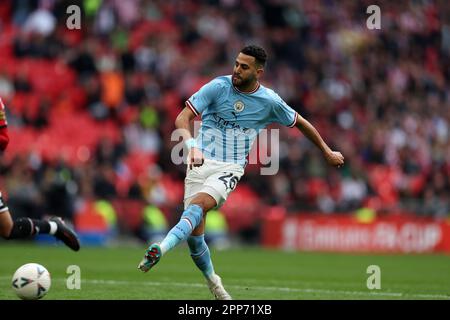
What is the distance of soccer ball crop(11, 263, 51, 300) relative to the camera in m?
9.12

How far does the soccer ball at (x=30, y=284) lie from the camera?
29.9 ft

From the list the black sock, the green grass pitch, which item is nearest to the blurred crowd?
the green grass pitch

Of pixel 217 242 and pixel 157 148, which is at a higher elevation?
pixel 157 148

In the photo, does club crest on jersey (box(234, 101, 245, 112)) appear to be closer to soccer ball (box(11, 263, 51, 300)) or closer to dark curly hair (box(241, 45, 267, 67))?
dark curly hair (box(241, 45, 267, 67))

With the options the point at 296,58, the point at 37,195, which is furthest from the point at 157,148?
the point at 296,58

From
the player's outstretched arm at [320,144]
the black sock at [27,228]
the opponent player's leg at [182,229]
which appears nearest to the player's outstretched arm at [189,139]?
the opponent player's leg at [182,229]

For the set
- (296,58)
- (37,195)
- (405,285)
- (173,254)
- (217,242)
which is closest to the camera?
(405,285)

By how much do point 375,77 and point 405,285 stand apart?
16.7 m

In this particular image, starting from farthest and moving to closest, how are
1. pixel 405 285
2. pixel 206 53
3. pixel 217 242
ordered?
pixel 206 53
pixel 217 242
pixel 405 285

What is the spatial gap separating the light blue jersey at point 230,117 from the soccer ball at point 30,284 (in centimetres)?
208

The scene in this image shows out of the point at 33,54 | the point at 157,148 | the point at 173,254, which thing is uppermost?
the point at 33,54

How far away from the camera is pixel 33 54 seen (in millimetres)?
23156
